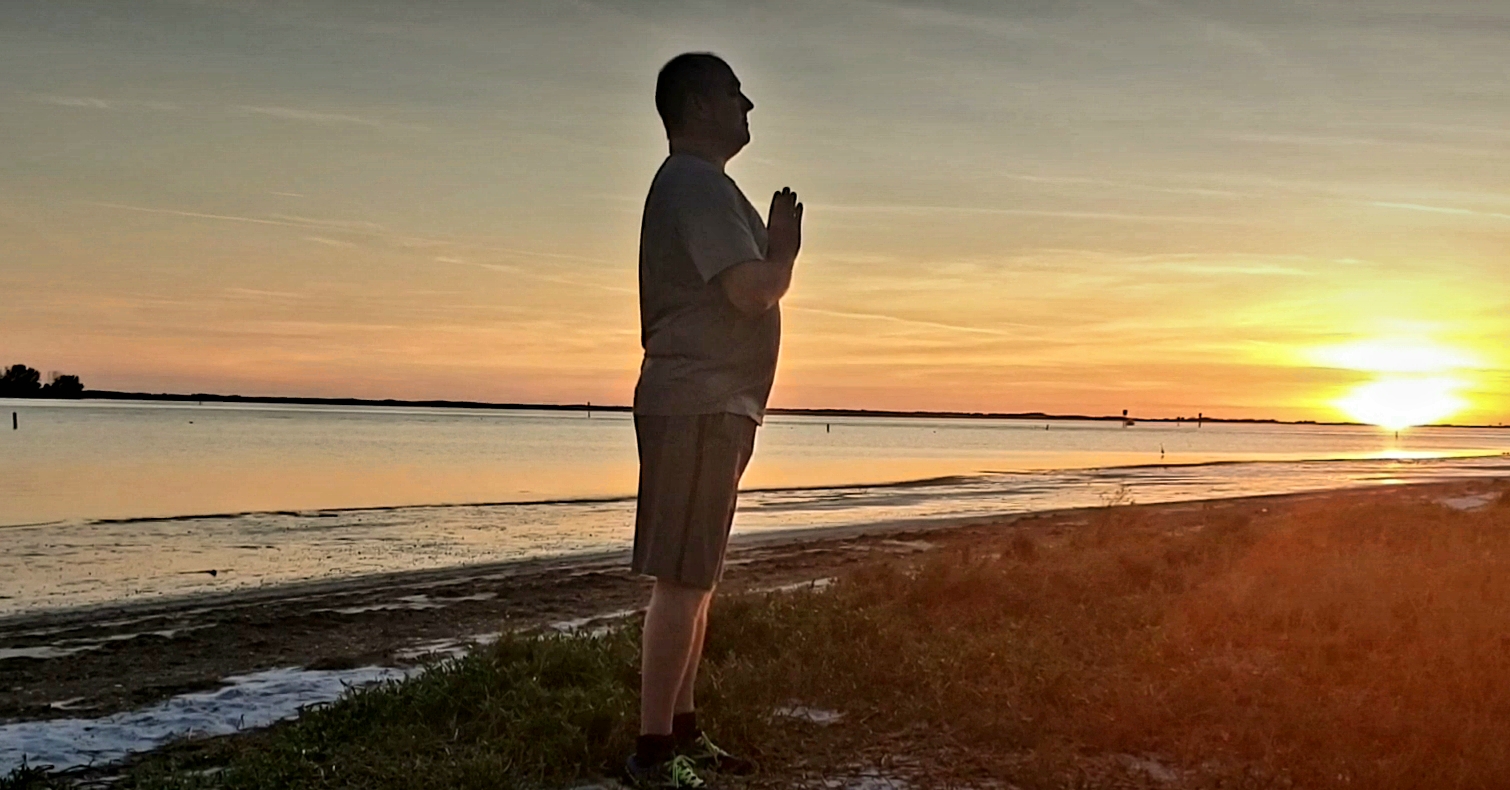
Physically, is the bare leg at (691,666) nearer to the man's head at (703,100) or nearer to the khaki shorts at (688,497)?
the khaki shorts at (688,497)

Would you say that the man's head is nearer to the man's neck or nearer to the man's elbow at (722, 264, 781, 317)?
the man's neck

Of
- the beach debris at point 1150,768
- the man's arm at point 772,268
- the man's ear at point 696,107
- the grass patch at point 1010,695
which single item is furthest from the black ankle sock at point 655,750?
the man's ear at point 696,107

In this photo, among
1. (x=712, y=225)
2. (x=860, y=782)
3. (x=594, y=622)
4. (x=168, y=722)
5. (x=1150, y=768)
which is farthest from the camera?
(x=594, y=622)

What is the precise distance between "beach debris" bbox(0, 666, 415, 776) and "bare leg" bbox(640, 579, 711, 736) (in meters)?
2.72

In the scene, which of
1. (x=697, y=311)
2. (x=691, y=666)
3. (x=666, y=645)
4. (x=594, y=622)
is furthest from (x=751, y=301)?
(x=594, y=622)

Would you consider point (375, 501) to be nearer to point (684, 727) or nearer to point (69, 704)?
point (69, 704)

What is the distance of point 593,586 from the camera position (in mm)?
11719

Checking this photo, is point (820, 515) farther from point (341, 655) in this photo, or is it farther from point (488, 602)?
point (341, 655)

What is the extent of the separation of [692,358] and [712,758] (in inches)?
56.4

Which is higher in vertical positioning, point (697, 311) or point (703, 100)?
point (703, 100)

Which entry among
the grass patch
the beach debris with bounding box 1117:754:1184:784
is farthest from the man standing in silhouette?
the beach debris with bounding box 1117:754:1184:784

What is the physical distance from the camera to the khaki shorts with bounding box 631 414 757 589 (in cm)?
369

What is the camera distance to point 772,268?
3.51 m

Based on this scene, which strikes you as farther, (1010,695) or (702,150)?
(1010,695)
